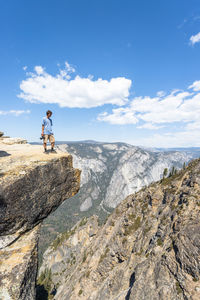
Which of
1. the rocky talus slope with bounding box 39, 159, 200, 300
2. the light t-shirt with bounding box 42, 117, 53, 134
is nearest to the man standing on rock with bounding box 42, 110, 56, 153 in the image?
the light t-shirt with bounding box 42, 117, 53, 134

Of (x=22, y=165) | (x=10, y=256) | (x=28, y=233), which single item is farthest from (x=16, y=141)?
(x=10, y=256)

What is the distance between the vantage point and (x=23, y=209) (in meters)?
11.9

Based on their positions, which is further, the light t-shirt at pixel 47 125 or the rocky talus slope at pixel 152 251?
the rocky talus slope at pixel 152 251

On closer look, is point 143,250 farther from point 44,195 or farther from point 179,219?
point 44,195

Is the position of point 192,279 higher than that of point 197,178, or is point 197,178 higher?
point 197,178

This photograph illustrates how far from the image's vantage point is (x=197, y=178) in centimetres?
4122

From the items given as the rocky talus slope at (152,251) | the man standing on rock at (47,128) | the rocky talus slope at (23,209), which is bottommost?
the rocky talus slope at (152,251)

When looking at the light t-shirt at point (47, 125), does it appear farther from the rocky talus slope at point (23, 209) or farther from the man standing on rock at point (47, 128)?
the rocky talus slope at point (23, 209)

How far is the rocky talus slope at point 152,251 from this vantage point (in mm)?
26953

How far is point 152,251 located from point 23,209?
3510cm

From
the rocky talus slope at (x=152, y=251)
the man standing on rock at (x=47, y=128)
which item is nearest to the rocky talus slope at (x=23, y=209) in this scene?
the man standing on rock at (x=47, y=128)

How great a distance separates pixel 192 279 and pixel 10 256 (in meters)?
28.8

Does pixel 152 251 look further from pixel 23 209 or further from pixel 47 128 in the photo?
pixel 47 128

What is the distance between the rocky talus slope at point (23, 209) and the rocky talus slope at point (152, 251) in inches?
1031
